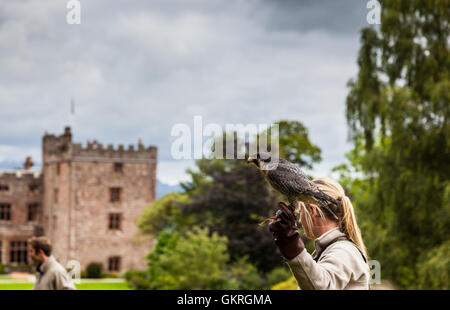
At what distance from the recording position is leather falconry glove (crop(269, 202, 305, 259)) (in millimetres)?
2047

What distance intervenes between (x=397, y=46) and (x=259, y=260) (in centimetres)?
1250

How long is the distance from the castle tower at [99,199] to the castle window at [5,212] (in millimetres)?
2702

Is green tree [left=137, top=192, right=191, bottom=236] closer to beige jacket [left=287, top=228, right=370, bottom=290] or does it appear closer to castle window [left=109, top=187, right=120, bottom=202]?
castle window [left=109, top=187, right=120, bottom=202]

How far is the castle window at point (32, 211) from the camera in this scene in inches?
1670

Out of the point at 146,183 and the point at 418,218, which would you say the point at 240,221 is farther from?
the point at 146,183

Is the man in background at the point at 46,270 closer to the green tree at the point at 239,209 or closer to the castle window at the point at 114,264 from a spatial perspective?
the green tree at the point at 239,209

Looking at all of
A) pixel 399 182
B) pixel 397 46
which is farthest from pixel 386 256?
pixel 397 46

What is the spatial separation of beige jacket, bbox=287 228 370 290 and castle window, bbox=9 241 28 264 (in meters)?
40.7

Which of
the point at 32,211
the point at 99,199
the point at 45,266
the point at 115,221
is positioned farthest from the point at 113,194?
the point at 45,266

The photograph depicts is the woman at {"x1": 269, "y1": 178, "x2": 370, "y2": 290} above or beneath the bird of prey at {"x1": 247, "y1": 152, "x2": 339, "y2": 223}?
beneath

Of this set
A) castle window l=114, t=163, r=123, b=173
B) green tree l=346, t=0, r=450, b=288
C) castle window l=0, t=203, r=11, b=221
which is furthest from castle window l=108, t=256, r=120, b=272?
green tree l=346, t=0, r=450, b=288

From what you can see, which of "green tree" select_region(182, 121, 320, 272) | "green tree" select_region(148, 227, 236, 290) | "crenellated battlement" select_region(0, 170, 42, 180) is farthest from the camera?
"crenellated battlement" select_region(0, 170, 42, 180)

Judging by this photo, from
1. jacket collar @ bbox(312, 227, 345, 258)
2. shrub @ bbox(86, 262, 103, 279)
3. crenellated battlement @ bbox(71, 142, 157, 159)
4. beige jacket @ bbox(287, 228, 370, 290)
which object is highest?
crenellated battlement @ bbox(71, 142, 157, 159)

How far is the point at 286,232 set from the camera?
2053 millimetres
